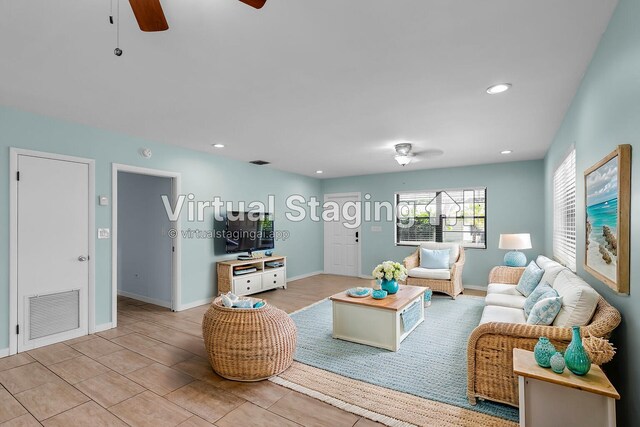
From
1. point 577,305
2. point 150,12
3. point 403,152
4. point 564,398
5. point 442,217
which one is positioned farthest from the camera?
point 442,217

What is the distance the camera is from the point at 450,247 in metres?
5.96

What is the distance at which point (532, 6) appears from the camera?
1662mm

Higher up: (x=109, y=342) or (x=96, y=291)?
(x=96, y=291)

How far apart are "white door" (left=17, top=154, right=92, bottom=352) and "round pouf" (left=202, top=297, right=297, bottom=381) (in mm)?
1994

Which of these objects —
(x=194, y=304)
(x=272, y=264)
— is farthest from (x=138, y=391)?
(x=272, y=264)

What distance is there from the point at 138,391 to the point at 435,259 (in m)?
4.83

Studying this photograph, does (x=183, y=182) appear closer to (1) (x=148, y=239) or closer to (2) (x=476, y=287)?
(1) (x=148, y=239)

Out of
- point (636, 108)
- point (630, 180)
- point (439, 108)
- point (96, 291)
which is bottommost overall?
point (96, 291)

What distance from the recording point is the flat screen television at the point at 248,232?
5.43 m

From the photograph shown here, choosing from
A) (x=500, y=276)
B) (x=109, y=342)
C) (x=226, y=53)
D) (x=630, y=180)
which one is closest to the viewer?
(x=630, y=180)

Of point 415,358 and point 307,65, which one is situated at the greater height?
point 307,65

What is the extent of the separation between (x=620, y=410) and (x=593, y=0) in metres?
2.23

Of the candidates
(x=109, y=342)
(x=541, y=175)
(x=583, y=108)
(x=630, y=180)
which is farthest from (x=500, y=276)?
(x=109, y=342)

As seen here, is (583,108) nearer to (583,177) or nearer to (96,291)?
(583,177)
